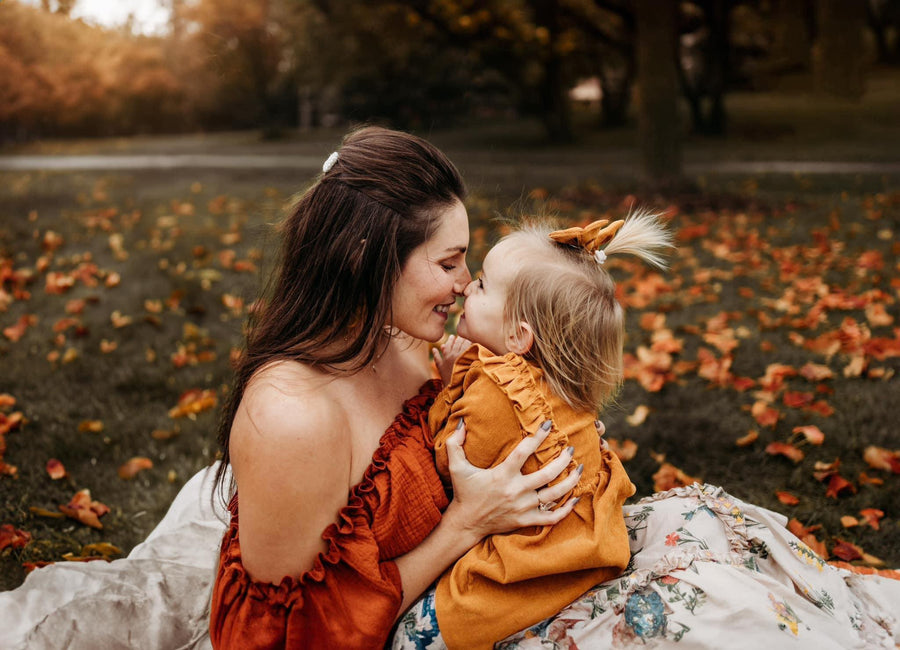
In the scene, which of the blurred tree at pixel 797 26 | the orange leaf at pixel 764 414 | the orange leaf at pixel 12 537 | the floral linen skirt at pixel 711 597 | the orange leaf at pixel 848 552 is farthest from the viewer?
the blurred tree at pixel 797 26

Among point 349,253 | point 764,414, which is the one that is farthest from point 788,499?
point 349,253

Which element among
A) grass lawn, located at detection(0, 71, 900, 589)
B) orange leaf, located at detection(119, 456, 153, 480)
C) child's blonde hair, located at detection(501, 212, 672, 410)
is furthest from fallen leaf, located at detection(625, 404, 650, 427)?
orange leaf, located at detection(119, 456, 153, 480)

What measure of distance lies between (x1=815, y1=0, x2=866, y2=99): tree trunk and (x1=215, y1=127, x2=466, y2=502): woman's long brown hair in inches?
350

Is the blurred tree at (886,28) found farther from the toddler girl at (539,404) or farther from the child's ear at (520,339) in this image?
the child's ear at (520,339)

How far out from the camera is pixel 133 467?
12.1ft

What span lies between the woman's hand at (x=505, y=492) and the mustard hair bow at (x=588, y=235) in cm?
56

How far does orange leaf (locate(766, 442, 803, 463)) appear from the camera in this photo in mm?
3541

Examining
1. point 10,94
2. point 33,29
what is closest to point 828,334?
point 33,29

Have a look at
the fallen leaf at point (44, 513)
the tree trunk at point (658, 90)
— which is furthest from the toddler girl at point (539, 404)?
the tree trunk at point (658, 90)

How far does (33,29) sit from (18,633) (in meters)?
10.1

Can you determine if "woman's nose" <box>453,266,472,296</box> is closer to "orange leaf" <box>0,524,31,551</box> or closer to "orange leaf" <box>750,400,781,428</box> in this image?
"orange leaf" <box>0,524,31,551</box>

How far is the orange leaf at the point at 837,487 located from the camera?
3258 mm

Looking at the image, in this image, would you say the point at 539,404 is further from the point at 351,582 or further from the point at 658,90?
the point at 658,90

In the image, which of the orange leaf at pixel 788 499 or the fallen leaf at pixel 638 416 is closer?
the orange leaf at pixel 788 499
